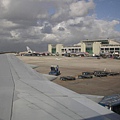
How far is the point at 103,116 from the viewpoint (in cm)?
443

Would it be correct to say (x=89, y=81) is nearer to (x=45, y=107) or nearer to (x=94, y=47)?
(x=45, y=107)

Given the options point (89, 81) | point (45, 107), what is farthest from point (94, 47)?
point (45, 107)

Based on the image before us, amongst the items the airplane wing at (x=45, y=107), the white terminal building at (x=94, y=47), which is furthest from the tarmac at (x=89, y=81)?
the white terminal building at (x=94, y=47)

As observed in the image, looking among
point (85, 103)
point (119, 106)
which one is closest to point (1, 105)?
point (85, 103)

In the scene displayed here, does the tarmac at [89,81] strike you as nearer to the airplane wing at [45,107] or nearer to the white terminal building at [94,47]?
the airplane wing at [45,107]

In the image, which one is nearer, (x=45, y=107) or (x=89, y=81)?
(x=45, y=107)

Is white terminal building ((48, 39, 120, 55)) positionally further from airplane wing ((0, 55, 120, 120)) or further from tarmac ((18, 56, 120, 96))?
airplane wing ((0, 55, 120, 120))

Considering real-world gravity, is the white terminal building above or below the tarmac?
above

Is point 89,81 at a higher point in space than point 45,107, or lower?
lower

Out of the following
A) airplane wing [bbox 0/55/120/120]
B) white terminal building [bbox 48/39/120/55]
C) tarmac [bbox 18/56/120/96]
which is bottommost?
tarmac [bbox 18/56/120/96]

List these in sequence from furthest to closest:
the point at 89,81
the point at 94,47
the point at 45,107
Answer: the point at 94,47, the point at 89,81, the point at 45,107

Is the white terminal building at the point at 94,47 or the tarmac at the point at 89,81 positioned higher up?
the white terminal building at the point at 94,47

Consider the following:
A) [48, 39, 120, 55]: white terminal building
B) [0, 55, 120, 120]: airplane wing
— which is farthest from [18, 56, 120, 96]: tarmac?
[48, 39, 120, 55]: white terminal building

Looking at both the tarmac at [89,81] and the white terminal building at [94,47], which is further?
the white terminal building at [94,47]
